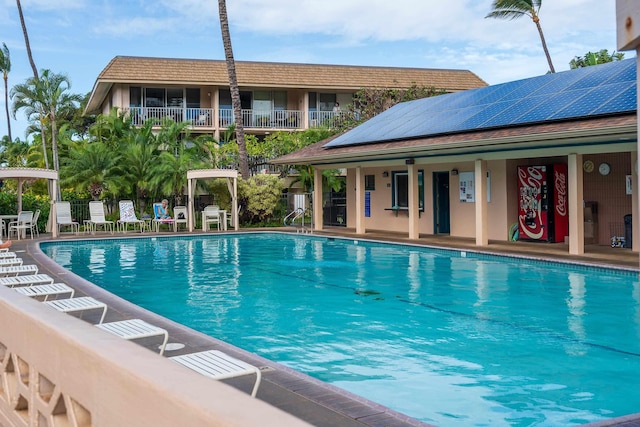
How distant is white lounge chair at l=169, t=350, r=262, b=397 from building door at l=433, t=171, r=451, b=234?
16259 mm

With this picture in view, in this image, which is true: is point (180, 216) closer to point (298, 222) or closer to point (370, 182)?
point (298, 222)

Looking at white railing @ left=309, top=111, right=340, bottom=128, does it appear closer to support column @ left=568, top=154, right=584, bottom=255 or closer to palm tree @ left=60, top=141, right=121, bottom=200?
palm tree @ left=60, top=141, right=121, bottom=200

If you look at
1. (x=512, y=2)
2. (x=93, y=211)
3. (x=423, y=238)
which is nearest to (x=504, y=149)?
(x=423, y=238)

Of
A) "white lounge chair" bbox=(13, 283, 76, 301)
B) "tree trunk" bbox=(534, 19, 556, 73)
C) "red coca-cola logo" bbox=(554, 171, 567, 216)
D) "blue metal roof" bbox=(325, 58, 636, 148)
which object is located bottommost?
"white lounge chair" bbox=(13, 283, 76, 301)

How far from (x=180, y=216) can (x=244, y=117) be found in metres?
9.97

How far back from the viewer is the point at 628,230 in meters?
14.9

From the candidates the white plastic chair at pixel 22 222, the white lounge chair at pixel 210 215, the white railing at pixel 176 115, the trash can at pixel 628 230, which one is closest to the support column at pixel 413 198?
the trash can at pixel 628 230

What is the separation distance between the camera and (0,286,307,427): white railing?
1.54m

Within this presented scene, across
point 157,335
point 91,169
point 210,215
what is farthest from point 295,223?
point 157,335

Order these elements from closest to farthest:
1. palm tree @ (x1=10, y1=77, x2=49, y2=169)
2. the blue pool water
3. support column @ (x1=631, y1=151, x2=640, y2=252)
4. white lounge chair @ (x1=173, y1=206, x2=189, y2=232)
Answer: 1. the blue pool water
2. support column @ (x1=631, y1=151, x2=640, y2=252)
3. white lounge chair @ (x1=173, y1=206, x2=189, y2=232)
4. palm tree @ (x1=10, y1=77, x2=49, y2=169)

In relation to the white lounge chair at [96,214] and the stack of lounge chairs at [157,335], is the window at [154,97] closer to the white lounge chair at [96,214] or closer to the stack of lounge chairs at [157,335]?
the white lounge chair at [96,214]

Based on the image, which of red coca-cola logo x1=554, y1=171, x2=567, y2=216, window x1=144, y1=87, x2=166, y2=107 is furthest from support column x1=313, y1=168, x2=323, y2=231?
window x1=144, y1=87, x2=166, y2=107

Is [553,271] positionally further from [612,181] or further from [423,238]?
[423,238]

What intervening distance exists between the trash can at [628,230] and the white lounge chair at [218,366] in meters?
12.7
